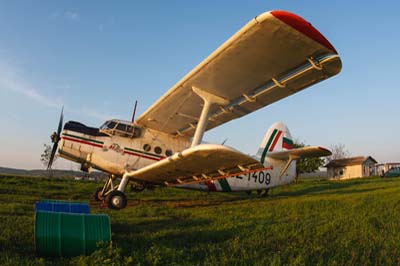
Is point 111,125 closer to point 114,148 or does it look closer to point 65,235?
point 114,148

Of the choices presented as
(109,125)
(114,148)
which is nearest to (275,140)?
(114,148)

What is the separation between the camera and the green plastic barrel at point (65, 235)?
3383mm

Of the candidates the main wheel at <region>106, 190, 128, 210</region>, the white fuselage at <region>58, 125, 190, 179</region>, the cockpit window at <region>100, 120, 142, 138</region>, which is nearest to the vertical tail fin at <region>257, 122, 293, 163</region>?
the white fuselage at <region>58, 125, 190, 179</region>

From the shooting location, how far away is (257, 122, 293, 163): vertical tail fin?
44.3ft

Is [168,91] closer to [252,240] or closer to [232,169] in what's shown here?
[232,169]

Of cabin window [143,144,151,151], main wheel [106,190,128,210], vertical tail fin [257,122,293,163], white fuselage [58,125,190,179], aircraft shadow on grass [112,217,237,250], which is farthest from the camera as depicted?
vertical tail fin [257,122,293,163]

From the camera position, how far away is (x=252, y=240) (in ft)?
15.0

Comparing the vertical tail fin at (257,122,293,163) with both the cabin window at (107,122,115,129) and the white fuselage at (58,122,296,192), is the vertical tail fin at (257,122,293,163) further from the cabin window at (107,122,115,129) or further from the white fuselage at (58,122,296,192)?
the cabin window at (107,122,115,129)

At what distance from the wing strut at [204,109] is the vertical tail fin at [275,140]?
534 cm

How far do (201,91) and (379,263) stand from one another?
5884 millimetres

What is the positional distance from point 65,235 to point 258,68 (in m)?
5.26

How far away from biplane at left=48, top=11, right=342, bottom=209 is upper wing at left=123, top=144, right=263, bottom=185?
2cm

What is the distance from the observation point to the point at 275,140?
1360 cm

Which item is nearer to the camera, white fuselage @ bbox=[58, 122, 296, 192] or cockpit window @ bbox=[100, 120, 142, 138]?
white fuselage @ bbox=[58, 122, 296, 192]
